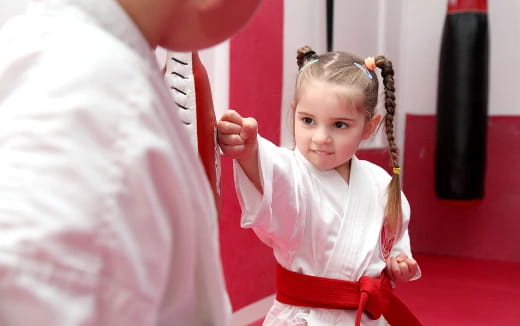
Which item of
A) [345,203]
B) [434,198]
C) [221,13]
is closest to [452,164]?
[434,198]

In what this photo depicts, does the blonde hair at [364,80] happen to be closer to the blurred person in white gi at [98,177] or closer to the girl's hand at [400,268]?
the girl's hand at [400,268]

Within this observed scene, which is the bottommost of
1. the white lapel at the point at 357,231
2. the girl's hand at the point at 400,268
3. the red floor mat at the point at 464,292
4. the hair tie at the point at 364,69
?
the red floor mat at the point at 464,292

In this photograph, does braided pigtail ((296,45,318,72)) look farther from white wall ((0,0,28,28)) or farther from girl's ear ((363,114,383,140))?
white wall ((0,0,28,28))

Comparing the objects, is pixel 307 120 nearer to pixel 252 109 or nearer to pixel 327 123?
pixel 327 123

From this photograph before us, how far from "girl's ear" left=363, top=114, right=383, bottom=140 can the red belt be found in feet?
1.03

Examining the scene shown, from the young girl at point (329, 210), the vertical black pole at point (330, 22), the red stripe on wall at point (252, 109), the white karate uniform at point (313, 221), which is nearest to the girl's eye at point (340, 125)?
the young girl at point (329, 210)

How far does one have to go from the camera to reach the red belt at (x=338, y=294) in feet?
3.98

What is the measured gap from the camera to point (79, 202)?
1.25ft

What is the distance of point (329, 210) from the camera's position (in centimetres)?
128

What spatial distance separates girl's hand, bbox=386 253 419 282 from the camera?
1.31 meters

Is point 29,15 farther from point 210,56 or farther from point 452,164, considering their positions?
point 452,164

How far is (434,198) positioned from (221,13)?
9.43ft

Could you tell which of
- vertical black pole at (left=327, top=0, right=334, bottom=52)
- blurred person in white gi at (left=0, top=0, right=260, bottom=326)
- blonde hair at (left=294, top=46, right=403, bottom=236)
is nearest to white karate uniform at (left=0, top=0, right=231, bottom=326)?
blurred person in white gi at (left=0, top=0, right=260, bottom=326)

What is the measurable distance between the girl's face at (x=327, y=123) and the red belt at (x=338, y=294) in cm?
24
